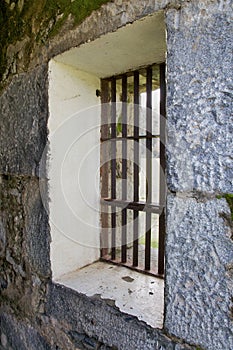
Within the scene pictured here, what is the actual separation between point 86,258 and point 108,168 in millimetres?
478

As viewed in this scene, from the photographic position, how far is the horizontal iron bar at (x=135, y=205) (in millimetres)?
1211

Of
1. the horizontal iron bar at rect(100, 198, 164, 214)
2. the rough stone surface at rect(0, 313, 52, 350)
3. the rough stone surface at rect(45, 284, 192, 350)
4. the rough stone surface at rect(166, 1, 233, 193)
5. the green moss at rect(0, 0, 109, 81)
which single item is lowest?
the rough stone surface at rect(0, 313, 52, 350)

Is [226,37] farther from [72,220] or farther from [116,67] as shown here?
[72,220]

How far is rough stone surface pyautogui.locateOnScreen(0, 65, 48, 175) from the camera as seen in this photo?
125 centimetres

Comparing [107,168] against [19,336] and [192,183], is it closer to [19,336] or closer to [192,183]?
[192,183]

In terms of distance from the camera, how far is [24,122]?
→ 136cm

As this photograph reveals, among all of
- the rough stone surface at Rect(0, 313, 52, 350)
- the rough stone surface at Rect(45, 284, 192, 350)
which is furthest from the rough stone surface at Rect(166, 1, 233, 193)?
the rough stone surface at Rect(0, 313, 52, 350)

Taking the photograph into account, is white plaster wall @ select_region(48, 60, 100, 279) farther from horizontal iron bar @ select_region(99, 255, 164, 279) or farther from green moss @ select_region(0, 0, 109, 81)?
green moss @ select_region(0, 0, 109, 81)

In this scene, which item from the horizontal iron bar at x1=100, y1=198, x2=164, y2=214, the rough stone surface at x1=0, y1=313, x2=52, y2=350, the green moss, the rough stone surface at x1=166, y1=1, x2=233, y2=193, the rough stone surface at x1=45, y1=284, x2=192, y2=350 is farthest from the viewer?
the rough stone surface at x1=0, y1=313, x2=52, y2=350

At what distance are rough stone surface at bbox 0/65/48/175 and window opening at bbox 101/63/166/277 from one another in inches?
13.0

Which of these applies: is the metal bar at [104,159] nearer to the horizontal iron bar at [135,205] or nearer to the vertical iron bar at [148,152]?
the horizontal iron bar at [135,205]

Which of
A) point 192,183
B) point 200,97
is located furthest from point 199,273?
point 200,97

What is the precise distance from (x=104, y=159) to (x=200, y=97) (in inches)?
30.9

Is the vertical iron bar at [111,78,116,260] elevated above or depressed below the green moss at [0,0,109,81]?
below
